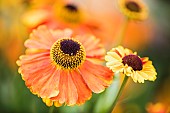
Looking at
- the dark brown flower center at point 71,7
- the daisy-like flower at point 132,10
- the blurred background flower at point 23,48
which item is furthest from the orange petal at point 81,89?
the dark brown flower center at point 71,7

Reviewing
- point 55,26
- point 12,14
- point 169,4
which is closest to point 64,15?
point 55,26

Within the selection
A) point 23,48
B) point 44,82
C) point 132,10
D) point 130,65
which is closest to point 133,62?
point 130,65

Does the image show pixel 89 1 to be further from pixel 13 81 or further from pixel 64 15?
pixel 13 81

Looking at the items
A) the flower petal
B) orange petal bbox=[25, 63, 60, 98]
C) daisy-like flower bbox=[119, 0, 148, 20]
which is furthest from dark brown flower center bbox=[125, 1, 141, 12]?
orange petal bbox=[25, 63, 60, 98]

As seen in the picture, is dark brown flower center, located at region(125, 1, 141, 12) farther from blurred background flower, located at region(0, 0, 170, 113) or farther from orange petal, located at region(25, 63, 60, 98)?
orange petal, located at region(25, 63, 60, 98)

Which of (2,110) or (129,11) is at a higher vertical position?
(129,11)

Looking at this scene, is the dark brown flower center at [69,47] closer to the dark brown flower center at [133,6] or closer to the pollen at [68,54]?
the pollen at [68,54]
